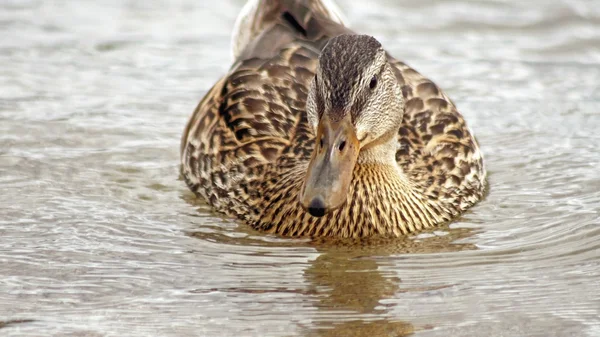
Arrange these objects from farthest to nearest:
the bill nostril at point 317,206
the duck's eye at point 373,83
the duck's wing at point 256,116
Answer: the duck's wing at point 256,116
the duck's eye at point 373,83
the bill nostril at point 317,206

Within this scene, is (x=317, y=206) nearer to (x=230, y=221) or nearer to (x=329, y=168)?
(x=329, y=168)

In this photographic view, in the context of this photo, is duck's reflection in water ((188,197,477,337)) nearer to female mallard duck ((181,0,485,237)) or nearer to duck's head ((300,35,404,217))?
female mallard duck ((181,0,485,237))

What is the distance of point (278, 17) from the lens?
10.5 m

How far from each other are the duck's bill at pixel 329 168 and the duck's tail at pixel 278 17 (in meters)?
2.50

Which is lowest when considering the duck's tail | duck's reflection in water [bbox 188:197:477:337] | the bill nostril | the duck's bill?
duck's reflection in water [bbox 188:197:477:337]

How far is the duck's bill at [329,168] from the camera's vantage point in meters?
7.48

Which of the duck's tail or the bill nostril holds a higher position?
the duck's tail

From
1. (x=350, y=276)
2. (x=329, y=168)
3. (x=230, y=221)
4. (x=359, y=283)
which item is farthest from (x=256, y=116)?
(x=359, y=283)

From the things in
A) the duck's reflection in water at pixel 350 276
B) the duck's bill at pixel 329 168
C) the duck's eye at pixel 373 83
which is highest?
the duck's eye at pixel 373 83

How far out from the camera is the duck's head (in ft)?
24.7

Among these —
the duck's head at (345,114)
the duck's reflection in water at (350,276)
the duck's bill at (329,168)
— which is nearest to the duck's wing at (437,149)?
the duck's reflection in water at (350,276)

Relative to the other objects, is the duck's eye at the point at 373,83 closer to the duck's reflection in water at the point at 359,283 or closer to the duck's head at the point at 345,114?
the duck's head at the point at 345,114

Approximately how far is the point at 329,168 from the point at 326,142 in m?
0.17

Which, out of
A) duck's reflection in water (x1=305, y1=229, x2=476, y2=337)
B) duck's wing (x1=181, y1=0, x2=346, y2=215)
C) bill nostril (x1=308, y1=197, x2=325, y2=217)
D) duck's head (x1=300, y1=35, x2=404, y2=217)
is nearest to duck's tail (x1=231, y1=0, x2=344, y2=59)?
duck's wing (x1=181, y1=0, x2=346, y2=215)
